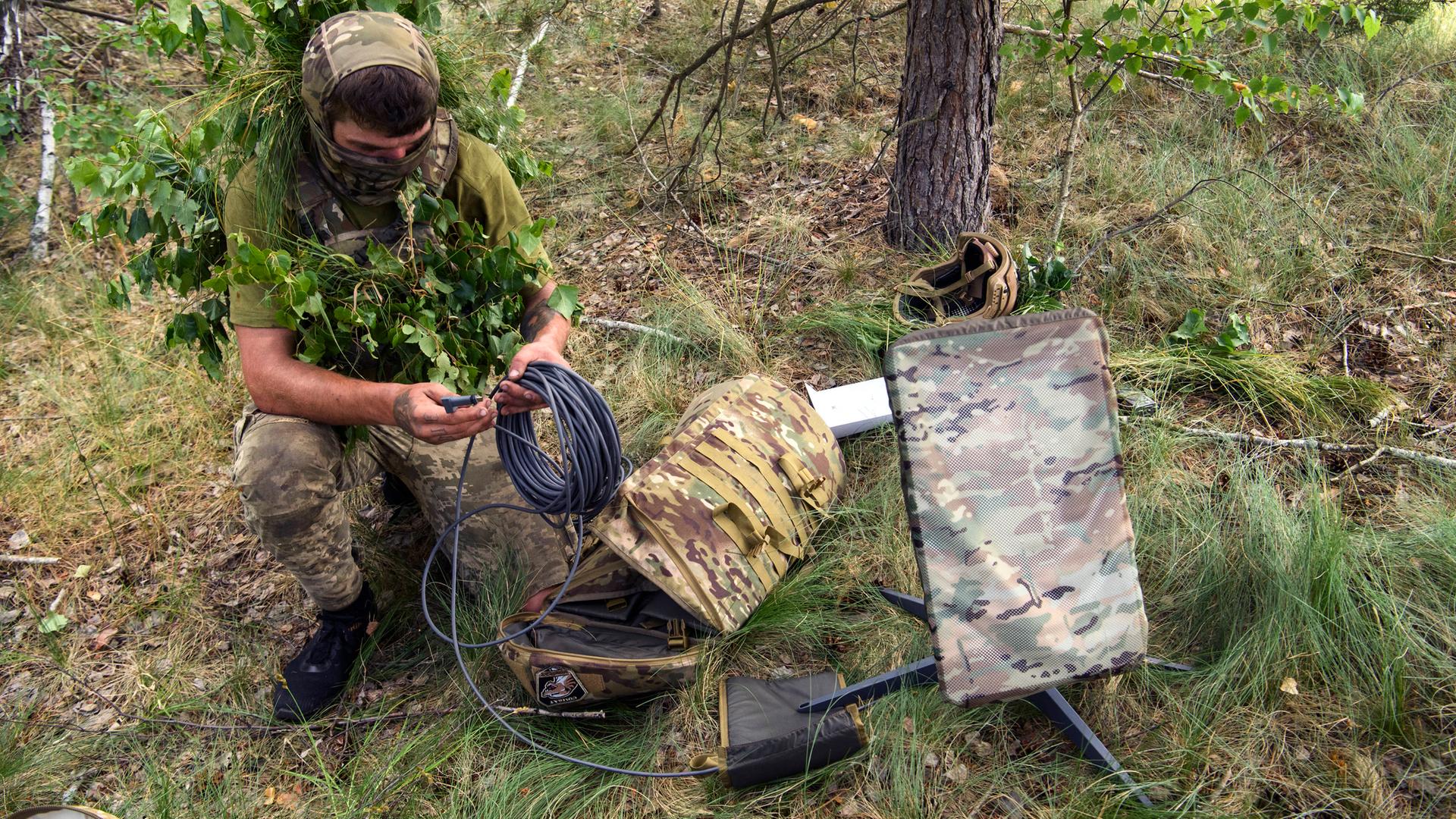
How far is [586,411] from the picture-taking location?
7.92 ft

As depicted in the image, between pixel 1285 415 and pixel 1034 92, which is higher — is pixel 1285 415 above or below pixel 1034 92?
below

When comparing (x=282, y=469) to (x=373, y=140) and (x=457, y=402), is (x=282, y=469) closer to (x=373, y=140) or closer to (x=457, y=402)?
(x=457, y=402)

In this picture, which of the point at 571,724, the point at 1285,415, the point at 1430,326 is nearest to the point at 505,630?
the point at 571,724

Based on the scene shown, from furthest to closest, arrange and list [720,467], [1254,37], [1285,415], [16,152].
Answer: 1. [16,152]
2. [1285,415]
3. [1254,37]
4. [720,467]

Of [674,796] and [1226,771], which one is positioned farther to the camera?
[674,796]

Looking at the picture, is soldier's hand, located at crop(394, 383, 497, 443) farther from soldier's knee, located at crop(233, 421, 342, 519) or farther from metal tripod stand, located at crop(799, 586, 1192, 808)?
A: metal tripod stand, located at crop(799, 586, 1192, 808)

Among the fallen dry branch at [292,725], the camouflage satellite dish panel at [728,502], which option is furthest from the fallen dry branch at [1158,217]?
the fallen dry branch at [292,725]

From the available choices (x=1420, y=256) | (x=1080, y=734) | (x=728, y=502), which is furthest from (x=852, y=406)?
(x=1420, y=256)

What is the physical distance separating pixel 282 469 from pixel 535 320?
0.86 metres

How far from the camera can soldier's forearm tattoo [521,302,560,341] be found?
9.18 feet

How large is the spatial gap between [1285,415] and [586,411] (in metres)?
2.55

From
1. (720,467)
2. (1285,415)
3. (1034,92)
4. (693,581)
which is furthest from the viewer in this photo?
(1034,92)

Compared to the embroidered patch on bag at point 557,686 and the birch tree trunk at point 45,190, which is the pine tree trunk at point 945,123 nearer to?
the embroidered patch on bag at point 557,686

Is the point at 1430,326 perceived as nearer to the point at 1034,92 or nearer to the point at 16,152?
the point at 1034,92
